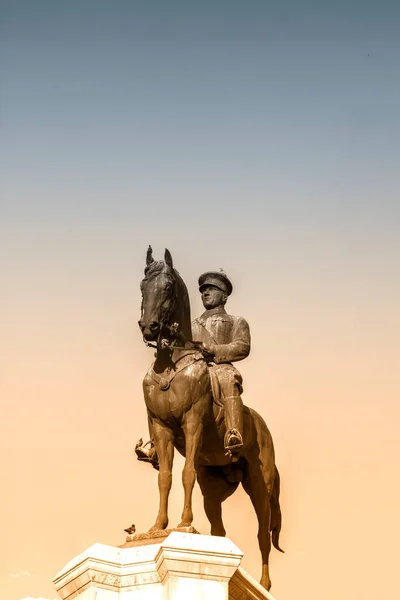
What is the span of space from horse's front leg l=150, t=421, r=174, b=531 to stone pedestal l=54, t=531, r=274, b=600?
2.74ft

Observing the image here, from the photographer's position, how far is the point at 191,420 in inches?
587

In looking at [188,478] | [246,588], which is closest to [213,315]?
[188,478]

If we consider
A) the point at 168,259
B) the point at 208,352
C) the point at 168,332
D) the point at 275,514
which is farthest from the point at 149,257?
the point at 275,514

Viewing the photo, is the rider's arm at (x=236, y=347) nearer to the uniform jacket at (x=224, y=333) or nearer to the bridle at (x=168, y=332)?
the uniform jacket at (x=224, y=333)

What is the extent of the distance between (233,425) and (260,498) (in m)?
1.82

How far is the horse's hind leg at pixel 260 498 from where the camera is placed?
54.5 feet

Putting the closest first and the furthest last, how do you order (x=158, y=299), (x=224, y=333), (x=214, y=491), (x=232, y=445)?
(x=158, y=299) → (x=232, y=445) → (x=224, y=333) → (x=214, y=491)

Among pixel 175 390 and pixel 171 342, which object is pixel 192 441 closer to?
pixel 175 390

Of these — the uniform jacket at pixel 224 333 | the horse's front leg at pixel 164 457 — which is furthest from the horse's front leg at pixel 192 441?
the uniform jacket at pixel 224 333

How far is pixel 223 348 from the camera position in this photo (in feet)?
52.3

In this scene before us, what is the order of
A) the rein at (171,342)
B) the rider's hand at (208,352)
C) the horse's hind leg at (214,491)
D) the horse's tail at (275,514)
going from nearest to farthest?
the rein at (171,342)
the rider's hand at (208,352)
the horse's hind leg at (214,491)
the horse's tail at (275,514)

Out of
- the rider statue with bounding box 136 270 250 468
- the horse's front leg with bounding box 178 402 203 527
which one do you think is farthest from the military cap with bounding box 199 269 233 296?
the horse's front leg with bounding box 178 402 203 527

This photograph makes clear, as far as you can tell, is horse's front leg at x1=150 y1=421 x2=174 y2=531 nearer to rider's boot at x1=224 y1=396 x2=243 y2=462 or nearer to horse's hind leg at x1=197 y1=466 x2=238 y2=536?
rider's boot at x1=224 y1=396 x2=243 y2=462

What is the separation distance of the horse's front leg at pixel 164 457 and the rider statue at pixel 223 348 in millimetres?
349
